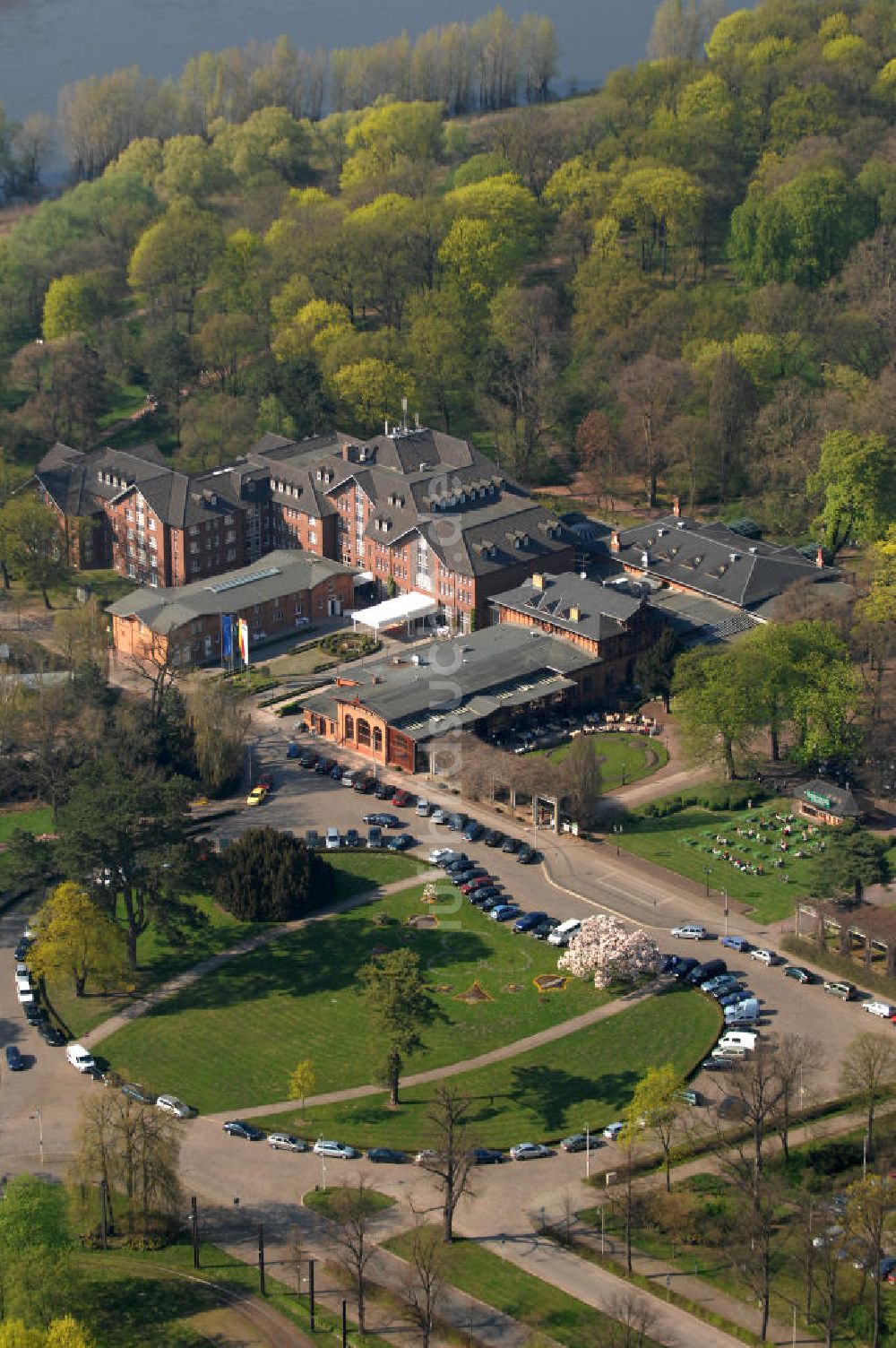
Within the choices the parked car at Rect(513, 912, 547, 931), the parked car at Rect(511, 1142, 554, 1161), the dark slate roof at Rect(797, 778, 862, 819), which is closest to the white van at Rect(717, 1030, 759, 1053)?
the parked car at Rect(511, 1142, 554, 1161)

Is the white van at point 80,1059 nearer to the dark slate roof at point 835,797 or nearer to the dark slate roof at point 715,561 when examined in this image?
the dark slate roof at point 835,797

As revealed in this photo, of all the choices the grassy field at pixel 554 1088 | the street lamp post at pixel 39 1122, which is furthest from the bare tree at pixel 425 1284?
the street lamp post at pixel 39 1122

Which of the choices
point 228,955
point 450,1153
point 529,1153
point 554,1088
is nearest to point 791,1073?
point 554,1088

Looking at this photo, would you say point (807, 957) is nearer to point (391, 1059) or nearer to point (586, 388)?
point (391, 1059)

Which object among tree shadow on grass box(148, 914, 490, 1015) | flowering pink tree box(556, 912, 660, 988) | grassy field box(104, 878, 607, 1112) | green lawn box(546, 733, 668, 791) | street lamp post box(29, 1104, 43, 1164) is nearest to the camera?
street lamp post box(29, 1104, 43, 1164)

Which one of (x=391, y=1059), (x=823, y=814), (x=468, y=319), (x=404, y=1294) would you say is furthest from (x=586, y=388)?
(x=404, y=1294)

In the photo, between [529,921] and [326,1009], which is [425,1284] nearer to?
[326,1009]

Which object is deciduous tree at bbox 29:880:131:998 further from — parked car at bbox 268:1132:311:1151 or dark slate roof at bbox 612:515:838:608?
dark slate roof at bbox 612:515:838:608
